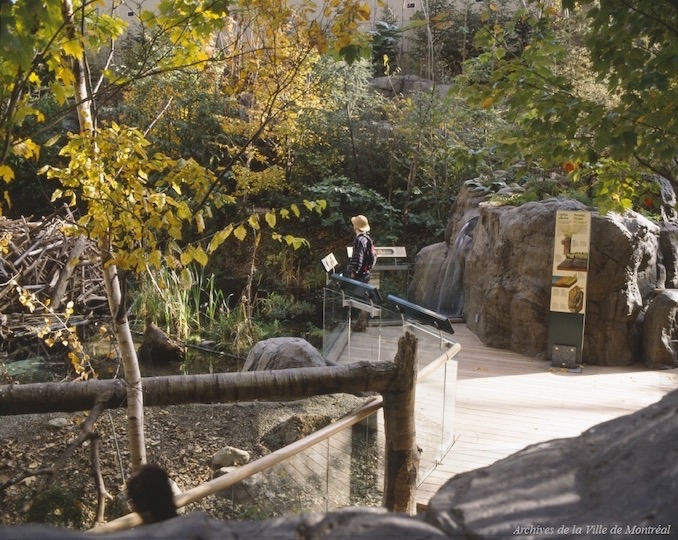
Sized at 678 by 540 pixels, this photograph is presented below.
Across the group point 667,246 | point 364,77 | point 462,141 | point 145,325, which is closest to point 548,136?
point 667,246

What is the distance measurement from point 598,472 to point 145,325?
28.5 ft

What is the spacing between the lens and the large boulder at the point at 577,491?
1430 millimetres

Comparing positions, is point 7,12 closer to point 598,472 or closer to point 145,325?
point 598,472

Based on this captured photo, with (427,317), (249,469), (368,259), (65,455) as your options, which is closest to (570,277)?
(368,259)

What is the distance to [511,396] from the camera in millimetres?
6449

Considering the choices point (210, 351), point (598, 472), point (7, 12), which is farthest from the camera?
point (210, 351)

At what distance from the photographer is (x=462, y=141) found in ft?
43.9

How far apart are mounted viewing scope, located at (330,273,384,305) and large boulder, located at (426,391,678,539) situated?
433cm

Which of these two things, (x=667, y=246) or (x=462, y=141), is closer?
(x=667, y=246)

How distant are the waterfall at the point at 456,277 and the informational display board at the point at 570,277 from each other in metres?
2.32

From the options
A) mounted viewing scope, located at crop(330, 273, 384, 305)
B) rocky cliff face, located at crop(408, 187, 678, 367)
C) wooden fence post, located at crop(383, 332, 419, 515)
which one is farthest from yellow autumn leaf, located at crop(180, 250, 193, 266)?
rocky cliff face, located at crop(408, 187, 678, 367)

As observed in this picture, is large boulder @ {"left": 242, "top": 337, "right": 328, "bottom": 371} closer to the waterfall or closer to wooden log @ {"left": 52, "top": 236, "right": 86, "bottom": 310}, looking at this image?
wooden log @ {"left": 52, "top": 236, "right": 86, "bottom": 310}

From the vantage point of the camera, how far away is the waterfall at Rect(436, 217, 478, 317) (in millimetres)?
9930

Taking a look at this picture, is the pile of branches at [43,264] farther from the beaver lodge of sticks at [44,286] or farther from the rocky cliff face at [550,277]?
the rocky cliff face at [550,277]
